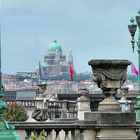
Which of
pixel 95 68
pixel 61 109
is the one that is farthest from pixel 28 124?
pixel 61 109

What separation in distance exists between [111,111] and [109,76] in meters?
0.54

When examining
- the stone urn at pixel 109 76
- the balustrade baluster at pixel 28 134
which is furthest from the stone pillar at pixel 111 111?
the balustrade baluster at pixel 28 134

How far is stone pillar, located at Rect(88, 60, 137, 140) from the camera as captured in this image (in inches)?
634

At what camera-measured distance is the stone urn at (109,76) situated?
53.4ft

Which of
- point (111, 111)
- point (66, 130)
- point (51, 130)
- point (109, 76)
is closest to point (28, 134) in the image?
point (51, 130)

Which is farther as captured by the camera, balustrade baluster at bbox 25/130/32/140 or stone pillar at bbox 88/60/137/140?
balustrade baluster at bbox 25/130/32/140

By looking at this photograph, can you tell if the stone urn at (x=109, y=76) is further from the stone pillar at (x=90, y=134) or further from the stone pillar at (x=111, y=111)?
the stone pillar at (x=90, y=134)

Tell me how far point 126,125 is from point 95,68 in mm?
1048

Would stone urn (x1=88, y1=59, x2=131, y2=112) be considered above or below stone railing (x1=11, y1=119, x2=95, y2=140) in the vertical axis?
above

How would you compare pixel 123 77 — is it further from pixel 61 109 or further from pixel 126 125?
pixel 61 109

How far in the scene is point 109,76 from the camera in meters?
16.3

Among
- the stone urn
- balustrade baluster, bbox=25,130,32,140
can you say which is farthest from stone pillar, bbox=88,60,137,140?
balustrade baluster, bbox=25,130,32,140

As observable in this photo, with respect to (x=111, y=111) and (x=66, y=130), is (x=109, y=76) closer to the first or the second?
(x=111, y=111)

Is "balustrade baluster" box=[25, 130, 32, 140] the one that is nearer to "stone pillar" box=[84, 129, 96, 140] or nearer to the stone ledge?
"stone pillar" box=[84, 129, 96, 140]
